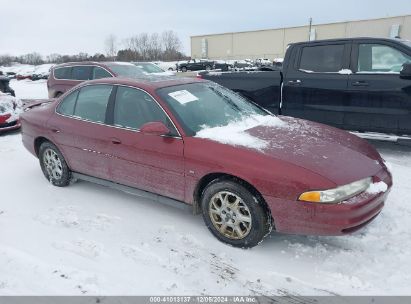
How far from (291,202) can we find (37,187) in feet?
12.1

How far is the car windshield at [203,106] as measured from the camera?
151 inches

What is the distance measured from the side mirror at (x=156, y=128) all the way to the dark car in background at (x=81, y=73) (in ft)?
21.5

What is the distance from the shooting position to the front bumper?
2.97 m

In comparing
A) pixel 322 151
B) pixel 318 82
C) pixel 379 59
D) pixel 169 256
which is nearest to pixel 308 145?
pixel 322 151

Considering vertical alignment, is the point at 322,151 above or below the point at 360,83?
below

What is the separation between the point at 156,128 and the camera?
365 centimetres

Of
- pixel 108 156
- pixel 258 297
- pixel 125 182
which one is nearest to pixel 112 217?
pixel 125 182

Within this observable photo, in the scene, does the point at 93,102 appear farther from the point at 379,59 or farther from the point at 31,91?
the point at 31,91

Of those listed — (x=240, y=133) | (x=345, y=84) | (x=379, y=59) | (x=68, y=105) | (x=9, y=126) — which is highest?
(x=379, y=59)

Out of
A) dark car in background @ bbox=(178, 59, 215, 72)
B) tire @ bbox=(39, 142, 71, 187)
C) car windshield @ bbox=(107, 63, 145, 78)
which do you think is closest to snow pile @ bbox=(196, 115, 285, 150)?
tire @ bbox=(39, 142, 71, 187)

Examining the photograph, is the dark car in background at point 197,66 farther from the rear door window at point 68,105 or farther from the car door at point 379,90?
the rear door window at point 68,105

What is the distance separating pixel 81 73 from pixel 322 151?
861cm

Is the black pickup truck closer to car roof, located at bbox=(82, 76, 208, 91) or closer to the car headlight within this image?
car roof, located at bbox=(82, 76, 208, 91)

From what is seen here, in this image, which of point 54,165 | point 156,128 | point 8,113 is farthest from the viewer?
point 8,113
